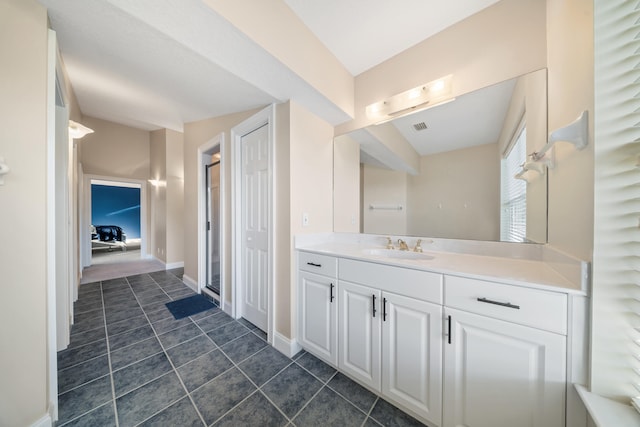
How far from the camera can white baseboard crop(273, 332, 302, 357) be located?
1707 millimetres

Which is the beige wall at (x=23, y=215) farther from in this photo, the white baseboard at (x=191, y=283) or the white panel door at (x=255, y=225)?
the white baseboard at (x=191, y=283)

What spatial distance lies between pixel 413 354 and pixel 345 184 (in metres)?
1.52

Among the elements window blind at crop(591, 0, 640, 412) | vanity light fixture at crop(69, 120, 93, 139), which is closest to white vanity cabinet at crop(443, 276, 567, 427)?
window blind at crop(591, 0, 640, 412)

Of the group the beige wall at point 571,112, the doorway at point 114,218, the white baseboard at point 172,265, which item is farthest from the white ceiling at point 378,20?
the doorway at point 114,218

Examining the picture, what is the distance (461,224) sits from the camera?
151cm

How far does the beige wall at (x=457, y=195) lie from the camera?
1404mm

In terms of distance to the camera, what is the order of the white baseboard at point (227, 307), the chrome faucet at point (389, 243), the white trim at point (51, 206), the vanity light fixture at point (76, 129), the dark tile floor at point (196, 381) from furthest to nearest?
the white baseboard at point (227, 307) → the vanity light fixture at point (76, 129) → the chrome faucet at point (389, 243) → the dark tile floor at point (196, 381) → the white trim at point (51, 206)

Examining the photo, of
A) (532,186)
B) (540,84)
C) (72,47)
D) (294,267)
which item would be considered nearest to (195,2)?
(72,47)

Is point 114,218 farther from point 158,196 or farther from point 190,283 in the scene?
point 190,283

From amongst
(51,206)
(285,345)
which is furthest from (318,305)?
(51,206)

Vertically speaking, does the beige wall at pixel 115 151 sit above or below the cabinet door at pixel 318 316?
above

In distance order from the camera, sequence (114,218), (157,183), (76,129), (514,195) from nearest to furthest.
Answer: (514,195), (76,129), (157,183), (114,218)

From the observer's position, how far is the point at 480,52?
1383 millimetres

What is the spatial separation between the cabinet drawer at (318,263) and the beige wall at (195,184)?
112 centimetres
